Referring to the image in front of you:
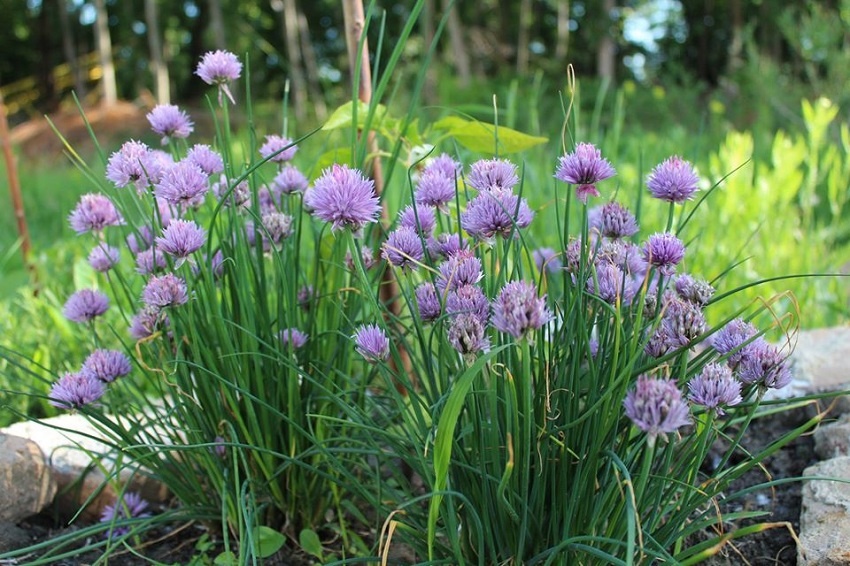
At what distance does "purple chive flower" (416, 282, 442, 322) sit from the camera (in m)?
1.01

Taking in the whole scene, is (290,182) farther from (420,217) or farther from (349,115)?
(420,217)

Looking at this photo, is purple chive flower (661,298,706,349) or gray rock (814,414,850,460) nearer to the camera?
purple chive flower (661,298,706,349)

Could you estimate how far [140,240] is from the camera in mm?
1395

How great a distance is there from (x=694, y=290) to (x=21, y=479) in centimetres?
125

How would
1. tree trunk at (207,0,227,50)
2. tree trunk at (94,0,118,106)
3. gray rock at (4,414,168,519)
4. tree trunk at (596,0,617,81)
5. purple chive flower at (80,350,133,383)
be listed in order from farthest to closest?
tree trunk at (94,0,118,106)
tree trunk at (596,0,617,81)
tree trunk at (207,0,227,50)
gray rock at (4,414,168,519)
purple chive flower at (80,350,133,383)

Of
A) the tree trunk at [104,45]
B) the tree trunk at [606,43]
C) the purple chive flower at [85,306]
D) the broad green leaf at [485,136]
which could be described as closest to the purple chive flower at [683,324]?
the broad green leaf at [485,136]

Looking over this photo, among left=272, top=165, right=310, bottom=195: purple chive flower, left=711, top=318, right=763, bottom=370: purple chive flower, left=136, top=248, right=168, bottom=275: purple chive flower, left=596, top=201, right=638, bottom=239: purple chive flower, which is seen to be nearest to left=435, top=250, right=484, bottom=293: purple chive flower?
left=596, top=201, right=638, bottom=239: purple chive flower

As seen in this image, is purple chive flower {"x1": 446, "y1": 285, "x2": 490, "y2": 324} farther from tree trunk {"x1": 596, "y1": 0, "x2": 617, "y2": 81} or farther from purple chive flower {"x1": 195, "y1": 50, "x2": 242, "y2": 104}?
tree trunk {"x1": 596, "y1": 0, "x2": 617, "y2": 81}

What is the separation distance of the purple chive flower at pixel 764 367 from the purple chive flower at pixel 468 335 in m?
0.37

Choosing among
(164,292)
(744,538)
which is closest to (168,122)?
(164,292)

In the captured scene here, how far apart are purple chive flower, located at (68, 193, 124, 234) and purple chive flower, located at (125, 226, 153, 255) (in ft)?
0.13

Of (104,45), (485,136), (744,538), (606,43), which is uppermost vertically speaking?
(104,45)

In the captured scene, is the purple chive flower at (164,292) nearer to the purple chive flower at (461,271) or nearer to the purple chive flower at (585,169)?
the purple chive flower at (461,271)

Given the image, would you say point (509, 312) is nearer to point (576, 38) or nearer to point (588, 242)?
point (588, 242)
